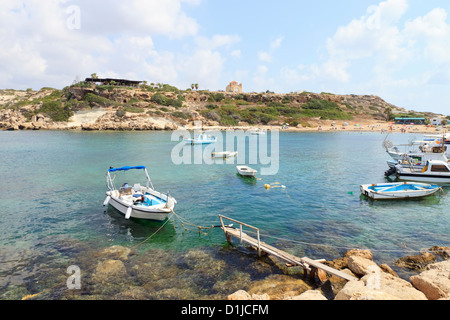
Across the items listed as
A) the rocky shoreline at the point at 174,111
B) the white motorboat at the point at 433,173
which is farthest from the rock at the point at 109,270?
the rocky shoreline at the point at 174,111

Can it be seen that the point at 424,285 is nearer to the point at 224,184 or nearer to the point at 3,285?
the point at 3,285

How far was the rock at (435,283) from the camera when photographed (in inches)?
381

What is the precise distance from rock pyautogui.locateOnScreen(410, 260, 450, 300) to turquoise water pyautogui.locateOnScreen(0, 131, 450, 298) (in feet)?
10.8

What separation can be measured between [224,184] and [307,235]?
14013mm

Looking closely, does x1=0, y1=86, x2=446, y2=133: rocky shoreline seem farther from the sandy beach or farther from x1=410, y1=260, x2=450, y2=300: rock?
x1=410, y1=260, x2=450, y2=300: rock

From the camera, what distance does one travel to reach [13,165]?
38.7 metres

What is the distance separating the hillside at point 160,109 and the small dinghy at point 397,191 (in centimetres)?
8471

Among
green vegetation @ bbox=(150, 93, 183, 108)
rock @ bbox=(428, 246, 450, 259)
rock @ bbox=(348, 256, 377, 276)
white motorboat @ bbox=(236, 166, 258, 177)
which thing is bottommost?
rock @ bbox=(428, 246, 450, 259)

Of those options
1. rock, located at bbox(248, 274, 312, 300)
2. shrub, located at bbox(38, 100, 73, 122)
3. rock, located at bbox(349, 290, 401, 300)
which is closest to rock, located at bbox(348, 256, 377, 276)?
rock, located at bbox(248, 274, 312, 300)

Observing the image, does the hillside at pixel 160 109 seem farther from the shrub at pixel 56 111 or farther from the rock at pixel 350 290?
the rock at pixel 350 290

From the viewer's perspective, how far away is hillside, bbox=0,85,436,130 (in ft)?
323

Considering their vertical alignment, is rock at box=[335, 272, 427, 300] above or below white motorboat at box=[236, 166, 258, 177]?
below
